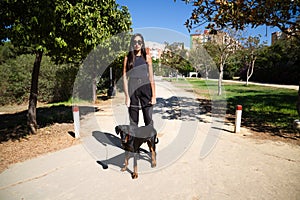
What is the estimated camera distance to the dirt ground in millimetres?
4242

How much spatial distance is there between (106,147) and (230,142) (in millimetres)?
3008

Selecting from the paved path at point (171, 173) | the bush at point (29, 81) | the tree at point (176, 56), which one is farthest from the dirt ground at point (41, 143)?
the tree at point (176, 56)

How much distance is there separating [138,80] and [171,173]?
1684 millimetres

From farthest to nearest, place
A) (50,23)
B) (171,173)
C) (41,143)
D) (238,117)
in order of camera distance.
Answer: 1. (238,117)
2. (41,143)
3. (50,23)
4. (171,173)

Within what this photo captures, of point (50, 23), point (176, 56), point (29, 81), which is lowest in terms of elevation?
point (29, 81)

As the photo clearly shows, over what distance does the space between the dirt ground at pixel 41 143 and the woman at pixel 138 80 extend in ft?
7.72

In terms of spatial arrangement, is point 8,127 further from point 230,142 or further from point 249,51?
point 249,51

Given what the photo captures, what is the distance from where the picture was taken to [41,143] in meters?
5.03

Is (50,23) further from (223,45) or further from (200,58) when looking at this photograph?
(200,58)

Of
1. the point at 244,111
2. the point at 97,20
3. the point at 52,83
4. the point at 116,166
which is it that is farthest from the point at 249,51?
the point at 116,166

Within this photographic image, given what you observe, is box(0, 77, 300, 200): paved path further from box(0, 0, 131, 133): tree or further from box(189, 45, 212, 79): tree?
box(189, 45, 212, 79): tree

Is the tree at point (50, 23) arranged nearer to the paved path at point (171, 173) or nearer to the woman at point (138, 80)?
the woman at point (138, 80)

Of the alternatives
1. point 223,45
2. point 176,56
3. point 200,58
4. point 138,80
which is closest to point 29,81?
point 138,80

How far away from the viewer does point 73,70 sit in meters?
13.3
